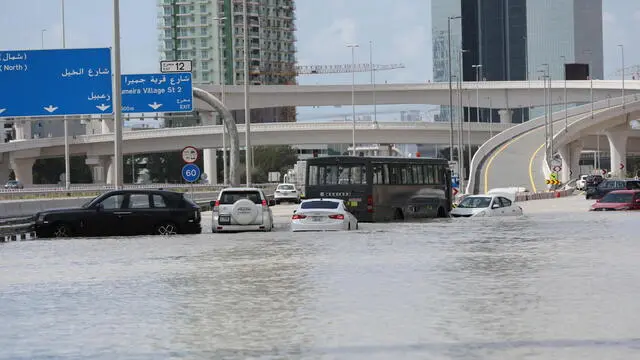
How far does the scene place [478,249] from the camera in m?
26.7

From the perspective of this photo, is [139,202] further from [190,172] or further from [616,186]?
[616,186]

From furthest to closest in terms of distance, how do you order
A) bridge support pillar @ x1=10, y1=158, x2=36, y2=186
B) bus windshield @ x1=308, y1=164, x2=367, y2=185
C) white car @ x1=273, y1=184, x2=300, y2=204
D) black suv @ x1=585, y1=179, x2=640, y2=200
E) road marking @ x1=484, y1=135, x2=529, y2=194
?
bridge support pillar @ x1=10, y1=158, x2=36, y2=186 < road marking @ x1=484, y1=135, x2=529, y2=194 < white car @ x1=273, y1=184, x2=300, y2=204 < black suv @ x1=585, y1=179, x2=640, y2=200 < bus windshield @ x1=308, y1=164, x2=367, y2=185

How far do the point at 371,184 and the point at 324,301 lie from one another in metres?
28.4

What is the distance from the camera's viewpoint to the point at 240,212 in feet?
118

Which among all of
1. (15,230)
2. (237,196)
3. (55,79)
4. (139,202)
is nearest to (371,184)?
(237,196)

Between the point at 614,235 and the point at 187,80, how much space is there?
2929cm

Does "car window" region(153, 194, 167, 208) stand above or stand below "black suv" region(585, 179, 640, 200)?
above

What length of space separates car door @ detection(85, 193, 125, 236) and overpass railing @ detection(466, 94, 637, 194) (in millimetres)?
59289

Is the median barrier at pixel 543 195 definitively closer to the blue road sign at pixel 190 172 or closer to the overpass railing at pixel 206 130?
the overpass railing at pixel 206 130

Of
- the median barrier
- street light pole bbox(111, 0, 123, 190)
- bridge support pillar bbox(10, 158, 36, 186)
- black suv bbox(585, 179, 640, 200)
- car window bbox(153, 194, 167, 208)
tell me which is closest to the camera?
car window bbox(153, 194, 167, 208)

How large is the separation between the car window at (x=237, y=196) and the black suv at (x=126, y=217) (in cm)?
290

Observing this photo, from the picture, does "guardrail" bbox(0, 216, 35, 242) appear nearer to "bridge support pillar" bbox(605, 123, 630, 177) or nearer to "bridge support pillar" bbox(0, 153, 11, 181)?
"bridge support pillar" bbox(0, 153, 11, 181)

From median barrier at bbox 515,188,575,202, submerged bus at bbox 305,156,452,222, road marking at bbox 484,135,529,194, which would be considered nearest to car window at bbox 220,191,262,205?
submerged bus at bbox 305,156,452,222

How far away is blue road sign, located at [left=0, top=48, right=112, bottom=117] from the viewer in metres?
49.9
